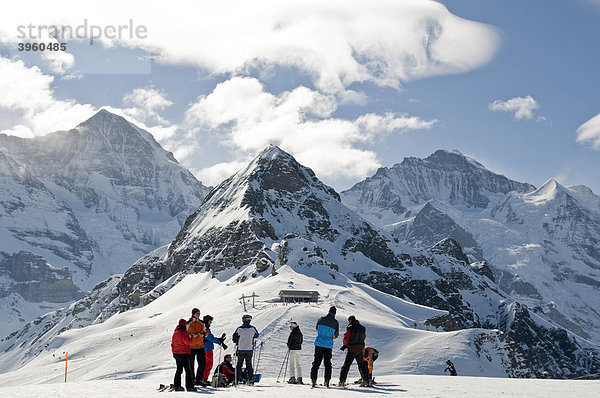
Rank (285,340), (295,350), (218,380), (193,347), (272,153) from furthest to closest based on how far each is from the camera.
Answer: (272,153), (285,340), (295,350), (218,380), (193,347)

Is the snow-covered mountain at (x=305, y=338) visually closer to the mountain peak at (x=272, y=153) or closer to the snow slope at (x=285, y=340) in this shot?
the snow slope at (x=285, y=340)

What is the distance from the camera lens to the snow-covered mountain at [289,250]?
453 ft

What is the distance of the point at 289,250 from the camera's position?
11788 cm

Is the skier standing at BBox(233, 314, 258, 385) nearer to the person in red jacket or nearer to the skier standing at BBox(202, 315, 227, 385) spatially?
the skier standing at BBox(202, 315, 227, 385)

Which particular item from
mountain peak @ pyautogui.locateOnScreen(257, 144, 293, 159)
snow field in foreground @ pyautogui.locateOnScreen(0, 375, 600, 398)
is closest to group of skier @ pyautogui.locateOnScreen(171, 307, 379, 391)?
snow field in foreground @ pyautogui.locateOnScreen(0, 375, 600, 398)

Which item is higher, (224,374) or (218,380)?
(224,374)

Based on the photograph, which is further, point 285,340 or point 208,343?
point 285,340

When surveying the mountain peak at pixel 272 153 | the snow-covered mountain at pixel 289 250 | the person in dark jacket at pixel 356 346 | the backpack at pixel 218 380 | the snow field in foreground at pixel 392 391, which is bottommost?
the snow field in foreground at pixel 392 391

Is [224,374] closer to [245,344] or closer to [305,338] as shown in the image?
[245,344]

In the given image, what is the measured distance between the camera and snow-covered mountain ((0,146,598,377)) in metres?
138

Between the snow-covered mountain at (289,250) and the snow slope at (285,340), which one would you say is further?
the snow-covered mountain at (289,250)

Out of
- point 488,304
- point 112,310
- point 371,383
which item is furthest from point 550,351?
point 371,383

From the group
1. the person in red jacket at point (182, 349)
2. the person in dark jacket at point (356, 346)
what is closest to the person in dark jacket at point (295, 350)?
the person in dark jacket at point (356, 346)

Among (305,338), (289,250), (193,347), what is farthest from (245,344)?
(289,250)
